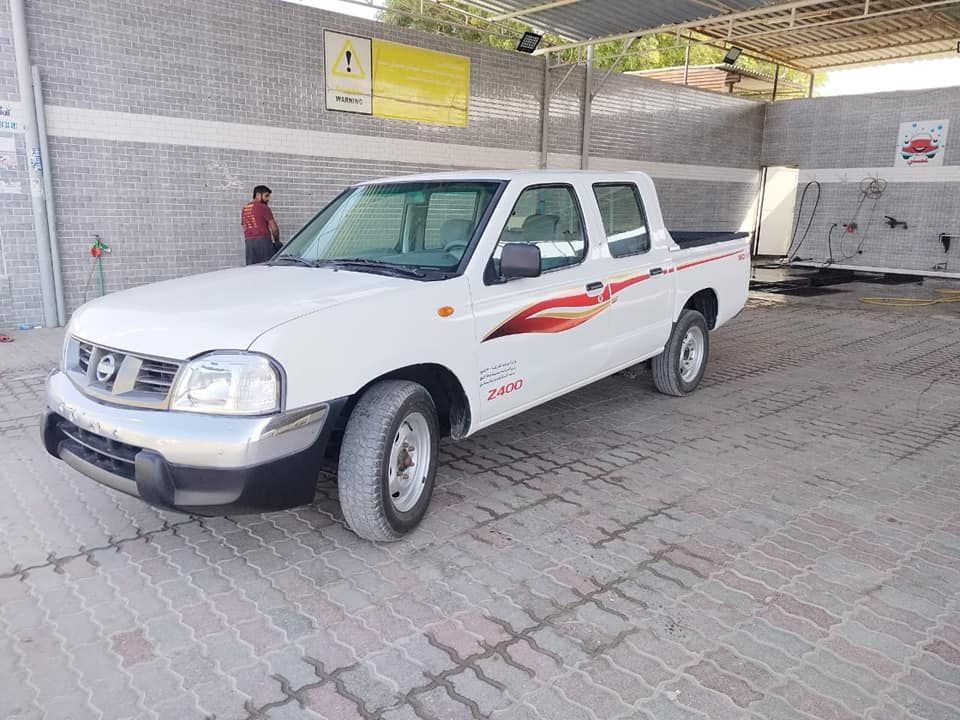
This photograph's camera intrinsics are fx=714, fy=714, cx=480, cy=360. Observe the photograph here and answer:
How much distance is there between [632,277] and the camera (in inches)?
207

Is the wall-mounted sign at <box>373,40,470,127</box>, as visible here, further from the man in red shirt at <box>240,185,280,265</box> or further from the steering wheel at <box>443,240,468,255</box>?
the steering wheel at <box>443,240,468,255</box>

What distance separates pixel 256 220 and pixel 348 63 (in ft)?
10.8

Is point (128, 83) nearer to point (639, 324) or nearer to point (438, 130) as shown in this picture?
point (438, 130)

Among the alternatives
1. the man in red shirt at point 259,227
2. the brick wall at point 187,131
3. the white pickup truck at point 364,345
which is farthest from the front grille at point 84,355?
the brick wall at point 187,131

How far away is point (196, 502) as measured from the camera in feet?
9.70

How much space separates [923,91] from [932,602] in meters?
18.3

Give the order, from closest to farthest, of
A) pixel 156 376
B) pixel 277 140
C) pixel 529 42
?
pixel 156 376 → pixel 277 140 → pixel 529 42

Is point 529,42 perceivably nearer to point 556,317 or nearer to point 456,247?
point 556,317

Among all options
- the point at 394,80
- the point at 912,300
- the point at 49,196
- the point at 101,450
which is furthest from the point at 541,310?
the point at 912,300

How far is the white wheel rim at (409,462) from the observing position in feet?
11.9

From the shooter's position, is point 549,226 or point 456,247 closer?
point 456,247

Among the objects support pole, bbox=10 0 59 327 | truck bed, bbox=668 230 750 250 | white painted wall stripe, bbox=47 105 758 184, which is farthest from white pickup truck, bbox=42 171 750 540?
white painted wall stripe, bbox=47 105 758 184

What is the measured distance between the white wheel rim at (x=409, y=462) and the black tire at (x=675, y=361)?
310 centimetres

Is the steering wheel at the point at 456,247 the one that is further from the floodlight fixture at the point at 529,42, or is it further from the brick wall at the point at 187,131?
the floodlight fixture at the point at 529,42
